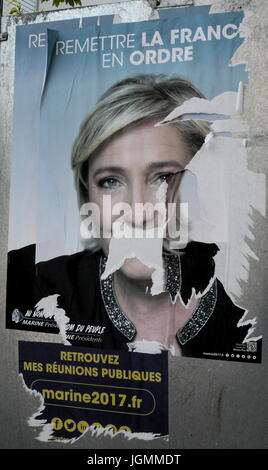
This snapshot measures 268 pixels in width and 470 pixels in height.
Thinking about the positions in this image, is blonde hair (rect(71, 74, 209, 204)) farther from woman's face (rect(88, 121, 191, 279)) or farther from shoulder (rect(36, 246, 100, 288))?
shoulder (rect(36, 246, 100, 288))

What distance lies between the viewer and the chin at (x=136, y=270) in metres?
3.46

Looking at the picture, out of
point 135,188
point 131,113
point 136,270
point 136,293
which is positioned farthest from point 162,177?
point 136,293

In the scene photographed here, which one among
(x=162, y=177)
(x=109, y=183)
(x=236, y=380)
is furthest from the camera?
(x=109, y=183)

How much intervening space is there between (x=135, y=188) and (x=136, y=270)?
0.55 meters

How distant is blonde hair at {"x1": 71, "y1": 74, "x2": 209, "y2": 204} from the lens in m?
3.38

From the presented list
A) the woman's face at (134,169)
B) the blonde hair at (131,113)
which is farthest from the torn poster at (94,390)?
the blonde hair at (131,113)

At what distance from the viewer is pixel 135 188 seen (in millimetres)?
3473

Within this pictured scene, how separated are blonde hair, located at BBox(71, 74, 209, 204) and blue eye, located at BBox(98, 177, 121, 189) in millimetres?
120

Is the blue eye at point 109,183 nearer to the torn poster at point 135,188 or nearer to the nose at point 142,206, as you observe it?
the torn poster at point 135,188

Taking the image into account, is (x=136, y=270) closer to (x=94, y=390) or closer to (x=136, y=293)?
(x=136, y=293)

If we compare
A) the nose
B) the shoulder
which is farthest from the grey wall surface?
the shoulder

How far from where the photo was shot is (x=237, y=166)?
328 centimetres
